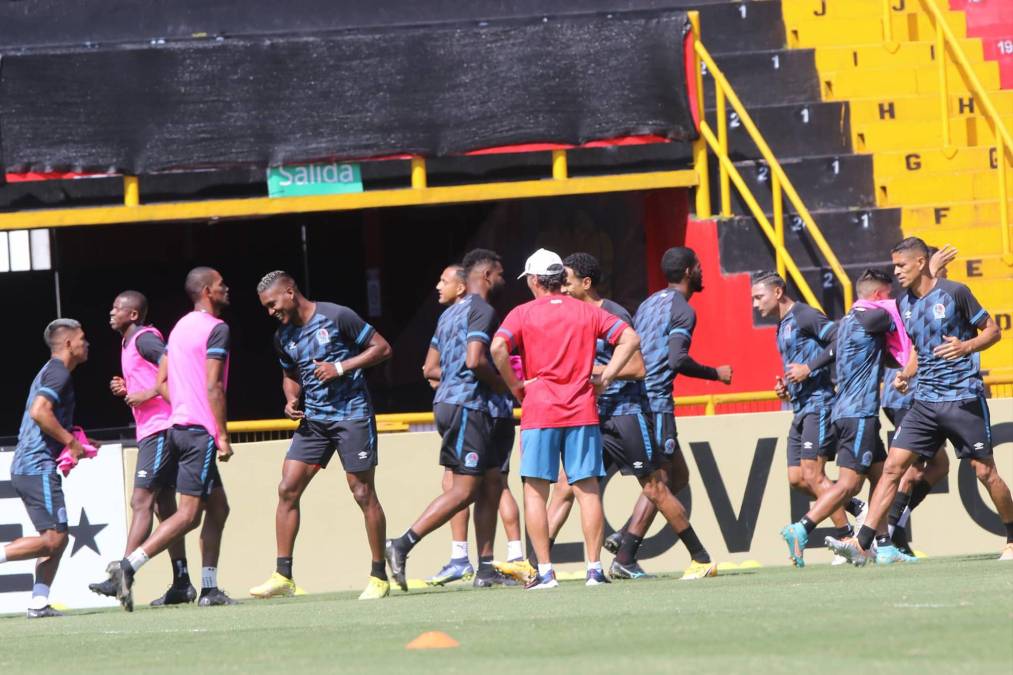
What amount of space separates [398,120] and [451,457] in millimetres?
6123

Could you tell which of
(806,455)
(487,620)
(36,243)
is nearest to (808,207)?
(806,455)

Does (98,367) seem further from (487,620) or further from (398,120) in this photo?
(487,620)

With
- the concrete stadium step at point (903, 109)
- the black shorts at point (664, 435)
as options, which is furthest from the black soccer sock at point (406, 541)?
the concrete stadium step at point (903, 109)

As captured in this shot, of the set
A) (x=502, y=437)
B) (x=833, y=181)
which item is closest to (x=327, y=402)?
(x=502, y=437)

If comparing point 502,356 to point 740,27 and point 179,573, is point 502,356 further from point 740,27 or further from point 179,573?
point 740,27

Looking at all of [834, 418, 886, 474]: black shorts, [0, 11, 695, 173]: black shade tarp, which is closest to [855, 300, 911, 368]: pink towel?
[834, 418, 886, 474]: black shorts

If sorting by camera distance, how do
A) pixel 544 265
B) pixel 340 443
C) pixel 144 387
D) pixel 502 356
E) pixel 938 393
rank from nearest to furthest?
pixel 502 356, pixel 544 265, pixel 340 443, pixel 938 393, pixel 144 387

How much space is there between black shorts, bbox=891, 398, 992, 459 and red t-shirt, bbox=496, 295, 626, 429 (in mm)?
2166

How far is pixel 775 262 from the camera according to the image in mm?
16422

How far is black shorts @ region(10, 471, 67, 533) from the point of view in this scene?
11352mm

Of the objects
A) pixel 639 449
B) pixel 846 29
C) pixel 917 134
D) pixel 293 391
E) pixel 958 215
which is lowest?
pixel 639 449

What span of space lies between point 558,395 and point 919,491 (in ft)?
11.4

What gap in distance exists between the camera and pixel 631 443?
11133 millimetres

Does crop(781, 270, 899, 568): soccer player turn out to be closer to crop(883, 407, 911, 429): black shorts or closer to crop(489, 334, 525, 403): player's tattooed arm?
crop(883, 407, 911, 429): black shorts
